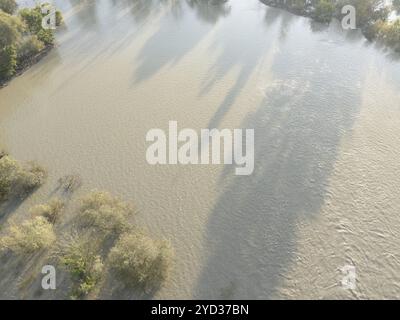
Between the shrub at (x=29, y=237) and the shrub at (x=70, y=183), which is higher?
the shrub at (x=29, y=237)

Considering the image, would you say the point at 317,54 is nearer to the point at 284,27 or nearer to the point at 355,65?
the point at 355,65

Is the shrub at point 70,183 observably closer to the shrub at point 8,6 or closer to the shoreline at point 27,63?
the shoreline at point 27,63

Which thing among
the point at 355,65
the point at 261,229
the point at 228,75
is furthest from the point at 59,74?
the point at 355,65

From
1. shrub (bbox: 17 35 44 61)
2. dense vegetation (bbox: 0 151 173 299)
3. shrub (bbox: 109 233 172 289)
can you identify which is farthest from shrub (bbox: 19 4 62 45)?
shrub (bbox: 109 233 172 289)

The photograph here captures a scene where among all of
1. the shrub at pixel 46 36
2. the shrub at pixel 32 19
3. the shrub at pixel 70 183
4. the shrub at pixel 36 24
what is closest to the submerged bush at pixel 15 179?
the shrub at pixel 70 183

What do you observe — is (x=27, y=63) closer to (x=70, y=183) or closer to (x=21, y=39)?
(x=21, y=39)
